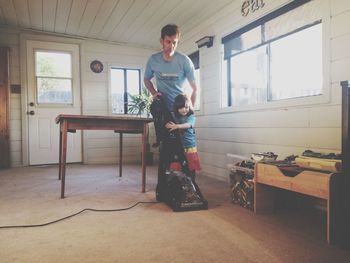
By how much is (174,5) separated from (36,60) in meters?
2.68

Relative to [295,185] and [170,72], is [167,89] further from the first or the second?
[295,185]

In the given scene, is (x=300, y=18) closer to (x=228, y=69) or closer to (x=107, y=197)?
(x=228, y=69)

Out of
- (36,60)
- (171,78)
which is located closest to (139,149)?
(36,60)

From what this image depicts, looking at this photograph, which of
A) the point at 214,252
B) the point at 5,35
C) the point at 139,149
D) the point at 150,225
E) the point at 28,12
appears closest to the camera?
the point at 214,252

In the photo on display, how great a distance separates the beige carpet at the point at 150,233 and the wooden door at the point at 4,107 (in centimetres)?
225

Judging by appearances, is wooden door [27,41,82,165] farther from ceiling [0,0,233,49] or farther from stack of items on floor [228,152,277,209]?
stack of items on floor [228,152,277,209]

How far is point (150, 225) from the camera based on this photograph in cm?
185

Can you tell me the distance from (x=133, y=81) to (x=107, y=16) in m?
1.58

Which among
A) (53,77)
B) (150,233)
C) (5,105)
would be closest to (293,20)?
(150,233)

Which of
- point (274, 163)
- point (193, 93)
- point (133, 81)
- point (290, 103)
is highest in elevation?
point (133, 81)

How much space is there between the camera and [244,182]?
2273 mm

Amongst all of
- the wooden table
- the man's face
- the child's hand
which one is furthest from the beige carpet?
the man's face

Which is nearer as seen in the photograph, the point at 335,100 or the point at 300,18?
the point at 335,100

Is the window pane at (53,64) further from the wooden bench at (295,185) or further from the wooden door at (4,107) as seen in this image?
the wooden bench at (295,185)
